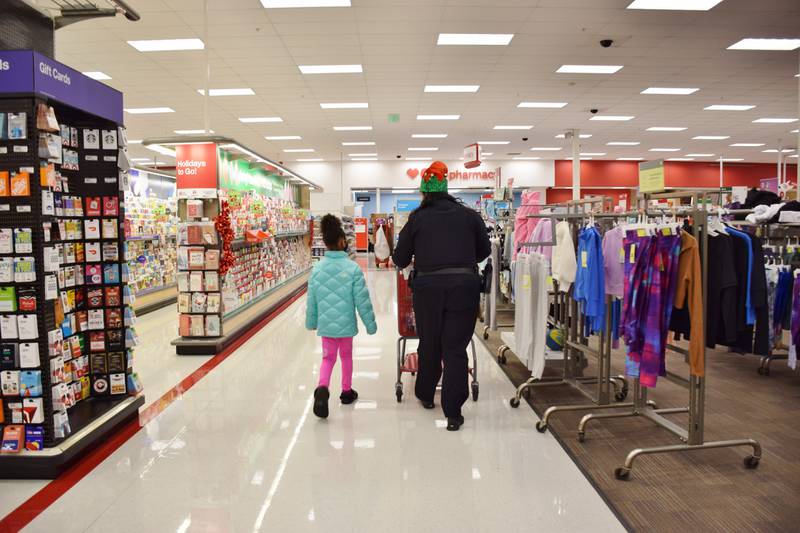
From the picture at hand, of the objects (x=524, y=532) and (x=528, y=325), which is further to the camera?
(x=528, y=325)

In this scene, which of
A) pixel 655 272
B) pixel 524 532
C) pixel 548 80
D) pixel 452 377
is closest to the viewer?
pixel 524 532

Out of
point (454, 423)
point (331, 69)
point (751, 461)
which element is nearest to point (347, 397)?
point (454, 423)

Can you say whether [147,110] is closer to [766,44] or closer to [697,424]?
[766,44]

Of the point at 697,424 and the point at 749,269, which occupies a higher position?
the point at 749,269

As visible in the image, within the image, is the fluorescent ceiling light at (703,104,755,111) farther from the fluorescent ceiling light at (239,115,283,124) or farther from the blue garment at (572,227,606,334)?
the blue garment at (572,227,606,334)

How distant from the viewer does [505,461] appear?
330 centimetres

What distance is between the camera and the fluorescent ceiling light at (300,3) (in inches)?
262

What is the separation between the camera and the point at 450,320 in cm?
379

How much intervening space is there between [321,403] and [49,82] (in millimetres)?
2711

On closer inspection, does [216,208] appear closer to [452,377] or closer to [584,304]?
[452,377]

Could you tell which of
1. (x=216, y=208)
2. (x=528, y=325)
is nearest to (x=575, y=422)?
(x=528, y=325)

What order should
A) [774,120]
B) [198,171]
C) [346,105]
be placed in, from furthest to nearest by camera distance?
[774,120], [346,105], [198,171]

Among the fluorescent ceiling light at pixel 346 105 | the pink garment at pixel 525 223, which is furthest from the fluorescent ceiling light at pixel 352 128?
the pink garment at pixel 525 223

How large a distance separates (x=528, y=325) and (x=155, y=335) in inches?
212
